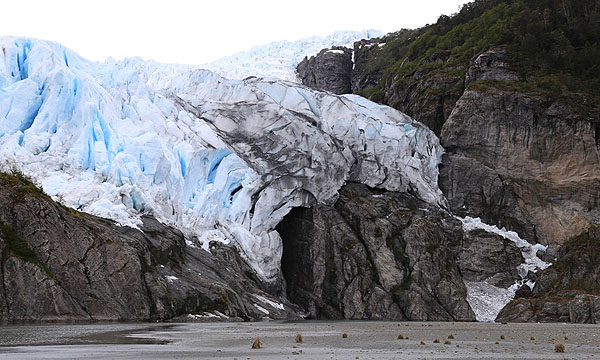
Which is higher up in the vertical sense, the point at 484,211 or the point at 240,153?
the point at 240,153

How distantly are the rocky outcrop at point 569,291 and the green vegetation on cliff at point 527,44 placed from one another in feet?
75.6

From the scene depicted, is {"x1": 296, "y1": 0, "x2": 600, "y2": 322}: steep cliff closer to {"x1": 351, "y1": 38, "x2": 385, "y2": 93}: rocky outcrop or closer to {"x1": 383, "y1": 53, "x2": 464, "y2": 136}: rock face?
{"x1": 383, "y1": 53, "x2": 464, "y2": 136}: rock face

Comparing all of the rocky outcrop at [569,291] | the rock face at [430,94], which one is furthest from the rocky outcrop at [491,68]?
the rocky outcrop at [569,291]

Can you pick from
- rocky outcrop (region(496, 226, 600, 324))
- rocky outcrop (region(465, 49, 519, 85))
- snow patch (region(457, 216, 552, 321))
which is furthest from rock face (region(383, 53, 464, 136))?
rocky outcrop (region(496, 226, 600, 324))

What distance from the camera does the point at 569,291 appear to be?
5753 centimetres

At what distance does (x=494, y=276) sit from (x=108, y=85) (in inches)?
1786

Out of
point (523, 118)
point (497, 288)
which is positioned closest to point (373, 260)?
point (497, 288)

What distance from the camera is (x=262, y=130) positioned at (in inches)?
2913

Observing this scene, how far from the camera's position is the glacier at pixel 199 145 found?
5734cm

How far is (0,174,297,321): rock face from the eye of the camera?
4194 centimetres

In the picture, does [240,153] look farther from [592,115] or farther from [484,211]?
[592,115]

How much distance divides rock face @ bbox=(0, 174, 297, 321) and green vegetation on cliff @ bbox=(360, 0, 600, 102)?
157 feet

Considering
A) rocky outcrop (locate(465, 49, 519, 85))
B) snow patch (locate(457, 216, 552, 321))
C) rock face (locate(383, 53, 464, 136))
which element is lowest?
snow patch (locate(457, 216, 552, 321))

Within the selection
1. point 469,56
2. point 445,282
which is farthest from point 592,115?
point 445,282
